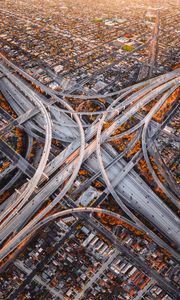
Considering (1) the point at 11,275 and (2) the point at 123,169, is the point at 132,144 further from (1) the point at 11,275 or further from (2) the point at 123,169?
(1) the point at 11,275

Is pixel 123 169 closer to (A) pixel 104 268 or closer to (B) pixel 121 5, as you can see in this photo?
(A) pixel 104 268

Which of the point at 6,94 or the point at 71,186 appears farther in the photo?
the point at 6,94

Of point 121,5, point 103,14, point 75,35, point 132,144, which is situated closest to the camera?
point 132,144

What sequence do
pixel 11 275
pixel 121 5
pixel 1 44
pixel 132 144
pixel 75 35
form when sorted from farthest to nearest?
pixel 121 5 → pixel 75 35 → pixel 1 44 → pixel 132 144 → pixel 11 275

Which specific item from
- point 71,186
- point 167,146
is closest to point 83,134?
point 71,186

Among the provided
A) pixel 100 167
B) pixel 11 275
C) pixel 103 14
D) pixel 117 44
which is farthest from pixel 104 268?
pixel 103 14

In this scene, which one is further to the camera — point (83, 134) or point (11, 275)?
point (83, 134)

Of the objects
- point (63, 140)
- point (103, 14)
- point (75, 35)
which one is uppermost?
point (103, 14)

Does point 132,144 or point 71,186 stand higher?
point 132,144

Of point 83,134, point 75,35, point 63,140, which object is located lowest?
point 63,140
